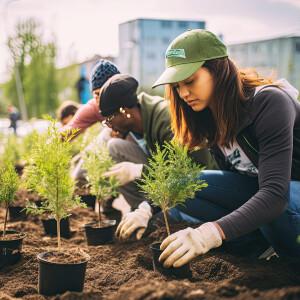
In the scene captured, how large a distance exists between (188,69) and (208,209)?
134cm

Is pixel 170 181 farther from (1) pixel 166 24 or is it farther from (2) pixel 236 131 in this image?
(1) pixel 166 24

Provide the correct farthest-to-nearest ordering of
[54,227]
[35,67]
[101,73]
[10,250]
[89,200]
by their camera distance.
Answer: [35,67] → [89,200] → [101,73] → [54,227] → [10,250]

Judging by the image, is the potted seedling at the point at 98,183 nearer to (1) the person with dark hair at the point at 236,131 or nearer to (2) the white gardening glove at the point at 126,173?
(2) the white gardening glove at the point at 126,173

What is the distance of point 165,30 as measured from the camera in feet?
108

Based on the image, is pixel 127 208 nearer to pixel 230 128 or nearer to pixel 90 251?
pixel 90 251

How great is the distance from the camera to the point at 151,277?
2.64 metres

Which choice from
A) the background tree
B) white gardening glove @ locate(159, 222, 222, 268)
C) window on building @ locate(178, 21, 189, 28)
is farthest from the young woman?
window on building @ locate(178, 21, 189, 28)

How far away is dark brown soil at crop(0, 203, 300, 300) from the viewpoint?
5.90 feet

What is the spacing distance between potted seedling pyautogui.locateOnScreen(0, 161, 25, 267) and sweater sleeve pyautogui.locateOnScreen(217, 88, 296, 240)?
1.44 metres

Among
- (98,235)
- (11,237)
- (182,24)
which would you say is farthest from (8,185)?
(182,24)

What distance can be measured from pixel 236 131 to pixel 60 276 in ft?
4.24

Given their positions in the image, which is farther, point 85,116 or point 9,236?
point 85,116

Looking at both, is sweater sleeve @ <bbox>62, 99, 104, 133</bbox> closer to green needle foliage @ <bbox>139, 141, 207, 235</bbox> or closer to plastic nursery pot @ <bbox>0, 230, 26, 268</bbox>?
plastic nursery pot @ <bbox>0, 230, 26, 268</bbox>

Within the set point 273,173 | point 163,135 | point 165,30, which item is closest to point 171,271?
point 273,173
